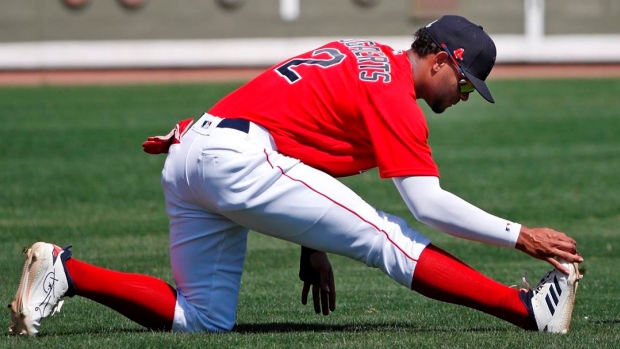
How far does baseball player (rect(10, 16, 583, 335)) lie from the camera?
5062mm

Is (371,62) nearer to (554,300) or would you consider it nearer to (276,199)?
(276,199)

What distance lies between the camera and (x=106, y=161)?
13.9 m

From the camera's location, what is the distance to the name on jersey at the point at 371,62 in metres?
5.18

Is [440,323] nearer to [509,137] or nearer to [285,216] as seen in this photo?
[285,216]

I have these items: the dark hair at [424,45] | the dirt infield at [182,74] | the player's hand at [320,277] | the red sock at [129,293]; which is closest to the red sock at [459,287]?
the player's hand at [320,277]

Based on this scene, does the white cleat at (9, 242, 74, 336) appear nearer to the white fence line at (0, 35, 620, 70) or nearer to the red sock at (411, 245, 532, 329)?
the red sock at (411, 245, 532, 329)

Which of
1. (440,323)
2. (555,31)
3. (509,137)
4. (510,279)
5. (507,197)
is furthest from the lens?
(555,31)

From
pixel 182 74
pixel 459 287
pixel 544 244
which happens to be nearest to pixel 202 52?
pixel 182 74

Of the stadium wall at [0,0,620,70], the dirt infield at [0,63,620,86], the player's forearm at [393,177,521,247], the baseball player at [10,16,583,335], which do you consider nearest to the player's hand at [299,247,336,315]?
the baseball player at [10,16,583,335]

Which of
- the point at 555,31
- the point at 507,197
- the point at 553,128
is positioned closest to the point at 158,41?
the point at 555,31

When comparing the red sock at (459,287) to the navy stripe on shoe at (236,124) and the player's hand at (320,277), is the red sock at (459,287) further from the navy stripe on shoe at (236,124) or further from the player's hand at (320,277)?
the navy stripe on shoe at (236,124)

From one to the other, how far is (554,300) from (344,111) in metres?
1.31

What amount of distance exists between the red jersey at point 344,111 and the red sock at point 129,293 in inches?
35.3

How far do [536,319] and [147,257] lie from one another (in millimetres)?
3797
